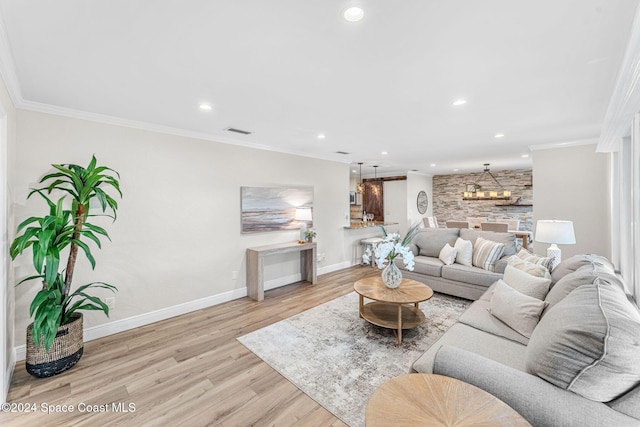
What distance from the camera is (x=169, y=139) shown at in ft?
11.4

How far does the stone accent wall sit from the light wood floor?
8297 millimetres

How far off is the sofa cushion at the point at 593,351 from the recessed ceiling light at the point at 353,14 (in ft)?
6.08

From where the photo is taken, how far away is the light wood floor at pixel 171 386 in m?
1.88

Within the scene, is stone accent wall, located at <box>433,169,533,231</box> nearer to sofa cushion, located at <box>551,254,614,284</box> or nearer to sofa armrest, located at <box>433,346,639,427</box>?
sofa cushion, located at <box>551,254,614,284</box>

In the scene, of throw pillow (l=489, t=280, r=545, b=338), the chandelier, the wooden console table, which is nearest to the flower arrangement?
throw pillow (l=489, t=280, r=545, b=338)

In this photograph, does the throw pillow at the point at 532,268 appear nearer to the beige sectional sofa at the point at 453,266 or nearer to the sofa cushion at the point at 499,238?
the beige sectional sofa at the point at 453,266

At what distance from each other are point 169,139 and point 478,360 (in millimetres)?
3854

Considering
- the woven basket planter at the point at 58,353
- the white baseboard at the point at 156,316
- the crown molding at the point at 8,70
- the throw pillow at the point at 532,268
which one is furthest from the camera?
the white baseboard at the point at 156,316

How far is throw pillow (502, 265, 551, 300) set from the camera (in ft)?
7.50

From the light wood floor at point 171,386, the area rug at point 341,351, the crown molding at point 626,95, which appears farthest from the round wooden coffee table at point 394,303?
the crown molding at point 626,95

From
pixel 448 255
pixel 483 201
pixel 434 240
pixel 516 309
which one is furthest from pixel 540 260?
pixel 483 201

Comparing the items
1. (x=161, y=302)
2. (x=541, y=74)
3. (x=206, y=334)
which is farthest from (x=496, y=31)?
(x=161, y=302)

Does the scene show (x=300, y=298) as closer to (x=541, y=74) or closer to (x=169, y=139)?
(x=169, y=139)

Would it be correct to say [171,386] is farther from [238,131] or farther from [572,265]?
[572,265]
